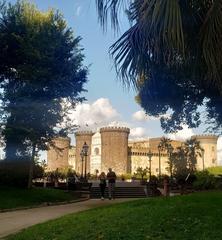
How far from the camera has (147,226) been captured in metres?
8.62

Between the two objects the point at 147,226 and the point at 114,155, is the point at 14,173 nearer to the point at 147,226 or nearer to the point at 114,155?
the point at 147,226

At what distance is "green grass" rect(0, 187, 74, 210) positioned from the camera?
18.5 meters

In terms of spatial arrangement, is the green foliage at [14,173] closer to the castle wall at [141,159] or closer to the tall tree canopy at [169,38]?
the tall tree canopy at [169,38]

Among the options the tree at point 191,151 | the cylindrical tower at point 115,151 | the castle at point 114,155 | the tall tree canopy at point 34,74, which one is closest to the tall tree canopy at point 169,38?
the tall tree canopy at point 34,74

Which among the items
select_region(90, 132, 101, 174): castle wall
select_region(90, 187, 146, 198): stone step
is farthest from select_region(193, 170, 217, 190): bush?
select_region(90, 132, 101, 174): castle wall

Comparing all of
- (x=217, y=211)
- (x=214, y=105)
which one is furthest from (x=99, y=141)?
(x=217, y=211)

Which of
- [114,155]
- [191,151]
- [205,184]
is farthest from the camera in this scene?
[114,155]

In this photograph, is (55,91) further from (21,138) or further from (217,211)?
(217,211)

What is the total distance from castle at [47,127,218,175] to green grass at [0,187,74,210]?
197 feet

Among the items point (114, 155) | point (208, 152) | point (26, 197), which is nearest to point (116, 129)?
point (114, 155)

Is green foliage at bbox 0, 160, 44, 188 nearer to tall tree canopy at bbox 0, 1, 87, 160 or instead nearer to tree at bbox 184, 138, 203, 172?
tall tree canopy at bbox 0, 1, 87, 160

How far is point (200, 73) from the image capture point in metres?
6.59

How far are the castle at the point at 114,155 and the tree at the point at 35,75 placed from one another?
59155 mm

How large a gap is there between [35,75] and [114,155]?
66216mm
